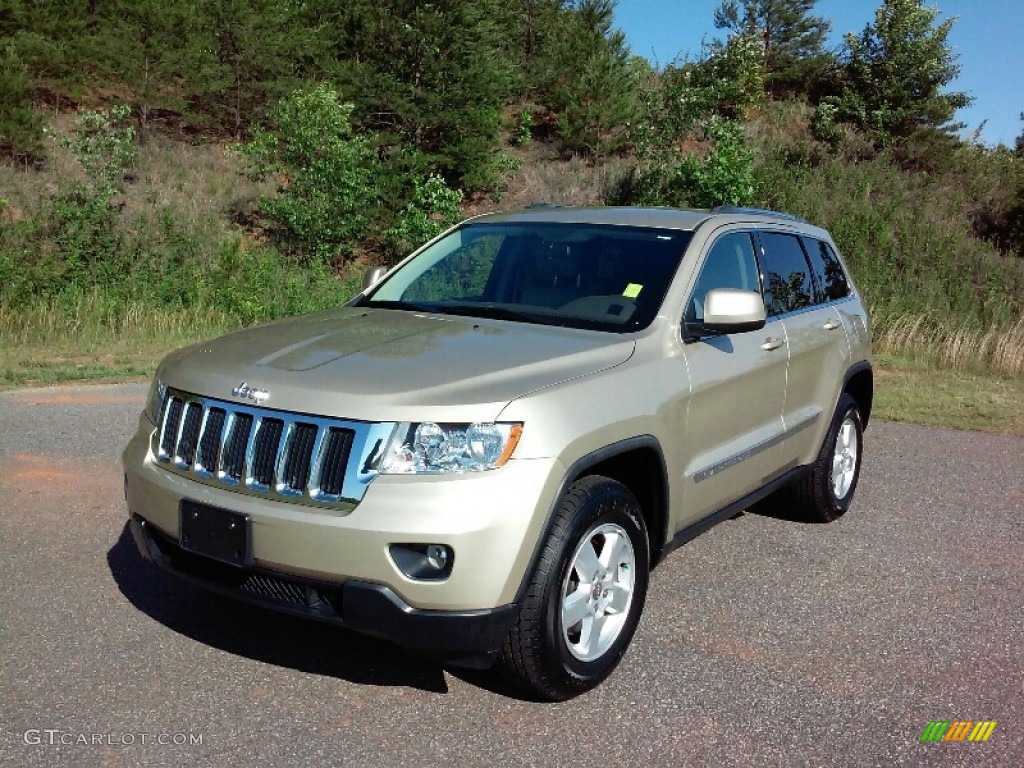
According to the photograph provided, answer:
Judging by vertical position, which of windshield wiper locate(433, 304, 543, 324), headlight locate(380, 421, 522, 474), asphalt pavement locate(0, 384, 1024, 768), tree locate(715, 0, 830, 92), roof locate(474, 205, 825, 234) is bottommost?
Answer: asphalt pavement locate(0, 384, 1024, 768)

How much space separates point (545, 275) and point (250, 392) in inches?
70.0

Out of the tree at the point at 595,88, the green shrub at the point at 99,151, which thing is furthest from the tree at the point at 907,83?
the green shrub at the point at 99,151

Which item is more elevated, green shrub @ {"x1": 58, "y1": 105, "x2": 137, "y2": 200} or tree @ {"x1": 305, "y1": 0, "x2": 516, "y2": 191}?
tree @ {"x1": 305, "y1": 0, "x2": 516, "y2": 191}

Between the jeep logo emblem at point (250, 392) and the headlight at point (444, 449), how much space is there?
0.54m

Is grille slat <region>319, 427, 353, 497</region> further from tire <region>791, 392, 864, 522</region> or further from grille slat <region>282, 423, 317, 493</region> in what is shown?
tire <region>791, 392, 864, 522</region>

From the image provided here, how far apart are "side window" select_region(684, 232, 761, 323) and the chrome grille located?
173cm

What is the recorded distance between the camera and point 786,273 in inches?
214

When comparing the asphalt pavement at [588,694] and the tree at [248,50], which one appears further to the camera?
the tree at [248,50]

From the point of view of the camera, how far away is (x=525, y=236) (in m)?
4.96

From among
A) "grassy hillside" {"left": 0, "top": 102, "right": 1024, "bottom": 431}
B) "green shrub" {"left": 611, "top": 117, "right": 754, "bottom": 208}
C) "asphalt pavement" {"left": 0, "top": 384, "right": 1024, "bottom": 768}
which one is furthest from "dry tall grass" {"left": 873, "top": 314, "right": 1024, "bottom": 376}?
"green shrub" {"left": 611, "top": 117, "right": 754, "bottom": 208}

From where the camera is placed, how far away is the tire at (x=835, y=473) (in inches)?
224

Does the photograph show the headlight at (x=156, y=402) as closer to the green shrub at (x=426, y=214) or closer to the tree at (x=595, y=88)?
the green shrub at (x=426, y=214)

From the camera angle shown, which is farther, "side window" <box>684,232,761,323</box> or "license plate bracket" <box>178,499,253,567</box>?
"side window" <box>684,232,761,323</box>

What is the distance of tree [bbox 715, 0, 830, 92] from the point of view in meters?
41.8
